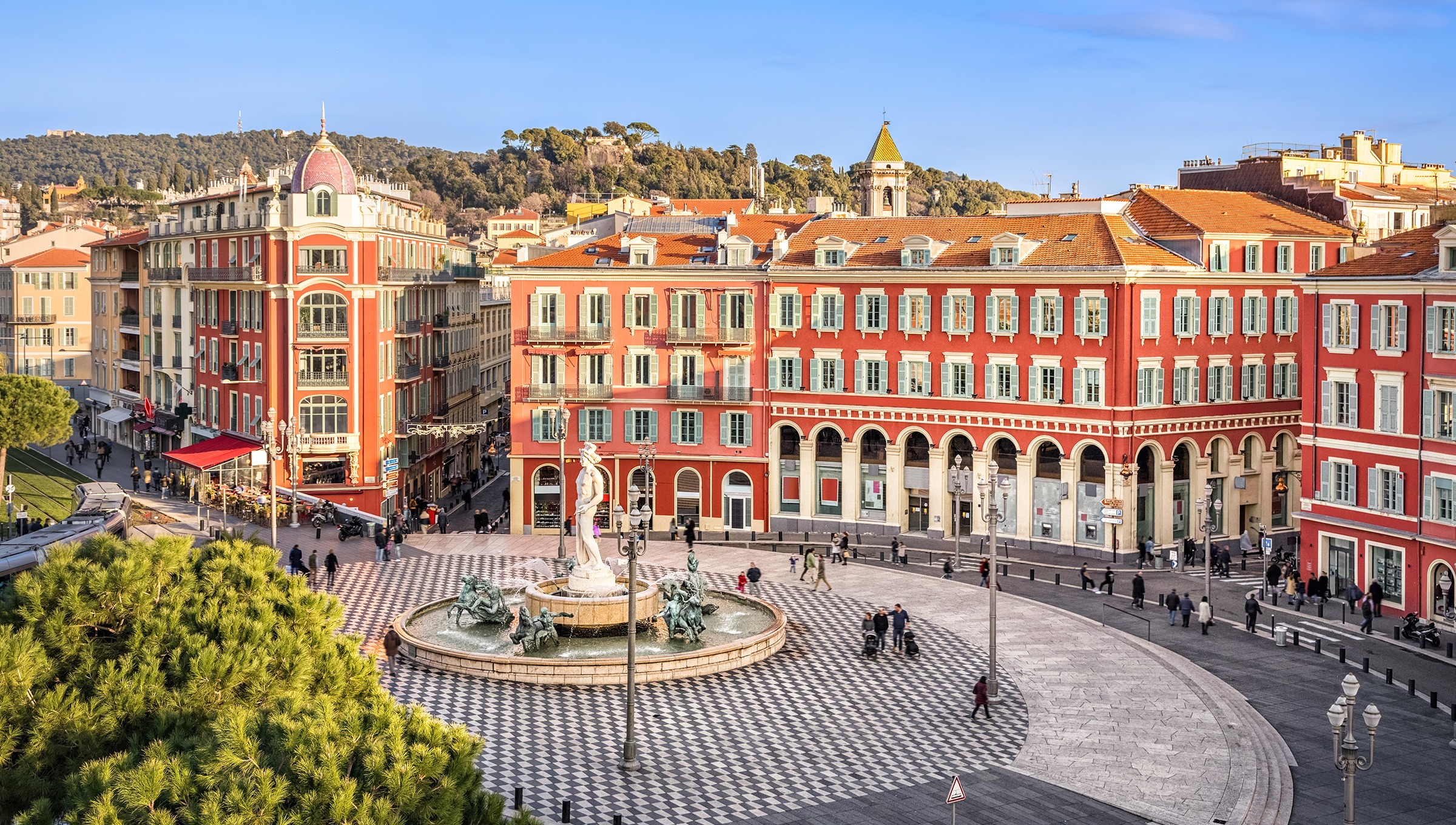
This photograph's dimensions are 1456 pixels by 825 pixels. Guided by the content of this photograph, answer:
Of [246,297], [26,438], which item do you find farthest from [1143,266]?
[26,438]

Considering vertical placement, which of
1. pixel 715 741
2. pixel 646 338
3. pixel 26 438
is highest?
pixel 646 338

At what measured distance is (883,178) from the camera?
9256 centimetres

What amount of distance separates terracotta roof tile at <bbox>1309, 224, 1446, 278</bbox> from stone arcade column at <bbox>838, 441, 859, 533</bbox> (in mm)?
21929

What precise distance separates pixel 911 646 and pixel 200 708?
1045 inches

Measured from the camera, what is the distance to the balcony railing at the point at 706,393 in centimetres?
7000

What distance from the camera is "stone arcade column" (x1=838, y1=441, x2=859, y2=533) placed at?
69.5 meters

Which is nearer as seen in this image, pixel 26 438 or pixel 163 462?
pixel 26 438

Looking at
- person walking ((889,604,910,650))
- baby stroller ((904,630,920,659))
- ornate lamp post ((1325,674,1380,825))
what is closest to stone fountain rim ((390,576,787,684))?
person walking ((889,604,910,650))

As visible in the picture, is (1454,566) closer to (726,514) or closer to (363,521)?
(726,514)

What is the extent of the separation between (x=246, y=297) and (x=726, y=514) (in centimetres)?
2568

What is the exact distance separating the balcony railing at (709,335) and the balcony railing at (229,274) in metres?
19.8

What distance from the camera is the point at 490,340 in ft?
351

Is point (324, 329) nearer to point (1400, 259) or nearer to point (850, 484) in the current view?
point (850, 484)

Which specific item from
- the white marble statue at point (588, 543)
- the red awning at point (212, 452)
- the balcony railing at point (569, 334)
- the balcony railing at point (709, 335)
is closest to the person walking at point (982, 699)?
the white marble statue at point (588, 543)
